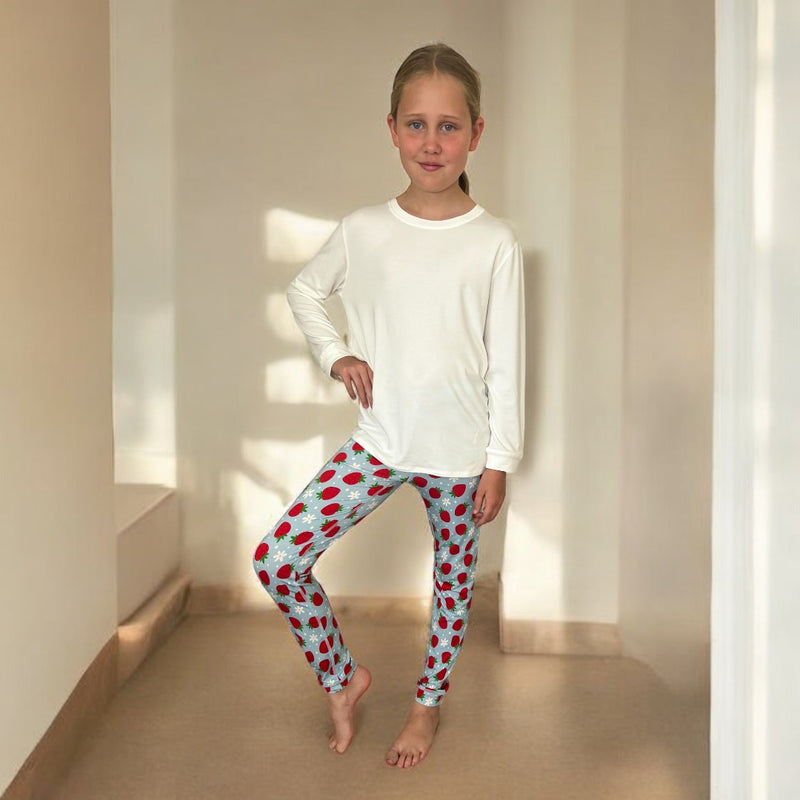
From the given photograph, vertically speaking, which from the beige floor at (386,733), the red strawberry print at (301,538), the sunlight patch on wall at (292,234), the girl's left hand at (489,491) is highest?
the sunlight patch on wall at (292,234)

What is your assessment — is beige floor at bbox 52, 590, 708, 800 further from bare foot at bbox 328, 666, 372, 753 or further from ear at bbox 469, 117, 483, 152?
ear at bbox 469, 117, 483, 152

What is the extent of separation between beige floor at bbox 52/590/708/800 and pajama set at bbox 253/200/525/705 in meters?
0.24

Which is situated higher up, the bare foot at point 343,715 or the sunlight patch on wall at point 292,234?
the sunlight patch on wall at point 292,234

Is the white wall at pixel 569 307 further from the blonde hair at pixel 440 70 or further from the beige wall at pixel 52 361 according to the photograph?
the beige wall at pixel 52 361

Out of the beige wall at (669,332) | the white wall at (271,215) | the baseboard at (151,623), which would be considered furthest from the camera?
the white wall at (271,215)

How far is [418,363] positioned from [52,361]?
76 cm

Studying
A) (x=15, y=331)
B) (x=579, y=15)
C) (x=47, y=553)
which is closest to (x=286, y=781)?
(x=47, y=553)

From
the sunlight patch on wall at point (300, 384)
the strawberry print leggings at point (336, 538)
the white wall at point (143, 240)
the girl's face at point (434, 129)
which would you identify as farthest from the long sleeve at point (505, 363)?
the white wall at point (143, 240)

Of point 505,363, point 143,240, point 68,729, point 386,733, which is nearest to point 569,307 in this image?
point 505,363

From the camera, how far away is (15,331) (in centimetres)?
192

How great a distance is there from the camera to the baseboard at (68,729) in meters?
2.00

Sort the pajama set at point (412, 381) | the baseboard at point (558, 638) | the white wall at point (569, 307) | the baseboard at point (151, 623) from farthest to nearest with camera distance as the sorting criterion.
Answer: the baseboard at point (558, 638)
the white wall at point (569, 307)
the baseboard at point (151, 623)
the pajama set at point (412, 381)

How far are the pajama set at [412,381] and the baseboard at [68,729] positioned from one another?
20.1 inches

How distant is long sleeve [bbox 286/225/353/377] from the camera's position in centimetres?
235
